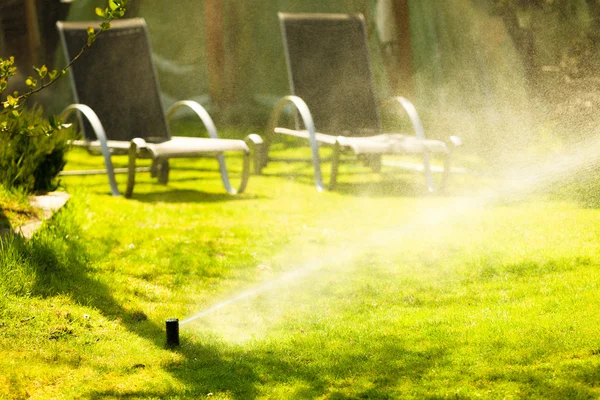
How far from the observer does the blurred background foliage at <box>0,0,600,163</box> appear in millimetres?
10344

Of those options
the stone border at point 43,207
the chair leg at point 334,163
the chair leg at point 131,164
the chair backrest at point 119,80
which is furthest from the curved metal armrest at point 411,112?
the stone border at point 43,207

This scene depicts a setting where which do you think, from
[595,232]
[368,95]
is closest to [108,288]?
[595,232]

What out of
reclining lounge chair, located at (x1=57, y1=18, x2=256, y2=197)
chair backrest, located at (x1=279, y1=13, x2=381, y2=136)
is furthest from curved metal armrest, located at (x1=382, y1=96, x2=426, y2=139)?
reclining lounge chair, located at (x1=57, y1=18, x2=256, y2=197)

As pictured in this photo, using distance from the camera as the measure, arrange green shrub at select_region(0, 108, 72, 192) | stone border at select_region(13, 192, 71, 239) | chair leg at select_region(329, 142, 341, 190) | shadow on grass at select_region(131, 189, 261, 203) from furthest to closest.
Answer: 1. chair leg at select_region(329, 142, 341, 190)
2. shadow on grass at select_region(131, 189, 261, 203)
3. green shrub at select_region(0, 108, 72, 192)
4. stone border at select_region(13, 192, 71, 239)

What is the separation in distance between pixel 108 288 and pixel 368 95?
503cm

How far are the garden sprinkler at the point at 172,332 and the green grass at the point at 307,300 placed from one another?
2.6 inches

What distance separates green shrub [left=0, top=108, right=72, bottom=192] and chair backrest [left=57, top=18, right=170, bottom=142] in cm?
140

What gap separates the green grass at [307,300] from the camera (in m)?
3.71

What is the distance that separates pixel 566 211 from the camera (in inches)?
266

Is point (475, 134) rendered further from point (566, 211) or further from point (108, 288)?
point (108, 288)

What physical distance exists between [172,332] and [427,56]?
30.7ft

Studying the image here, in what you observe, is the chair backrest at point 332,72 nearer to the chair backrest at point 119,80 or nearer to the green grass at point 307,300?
the chair backrest at point 119,80

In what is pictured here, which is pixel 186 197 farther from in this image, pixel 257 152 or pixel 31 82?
pixel 31 82

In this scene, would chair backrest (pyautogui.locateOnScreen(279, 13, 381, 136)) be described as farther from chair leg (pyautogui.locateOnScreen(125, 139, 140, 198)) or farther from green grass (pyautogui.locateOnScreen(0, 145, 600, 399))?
chair leg (pyautogui.locateOnScreen(125, 139, 140, 198))
